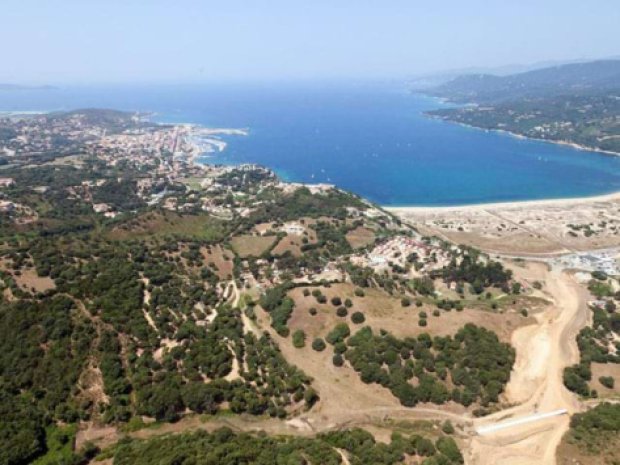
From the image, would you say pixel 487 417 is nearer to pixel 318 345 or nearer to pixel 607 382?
pixel 607 382

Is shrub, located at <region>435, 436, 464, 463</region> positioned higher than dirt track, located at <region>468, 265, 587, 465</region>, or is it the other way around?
shrub, located at <region>435, 436, 464, 463</region>

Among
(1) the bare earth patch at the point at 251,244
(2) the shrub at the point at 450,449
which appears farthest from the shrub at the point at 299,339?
(1) the bare earth patch at the point at 251,244

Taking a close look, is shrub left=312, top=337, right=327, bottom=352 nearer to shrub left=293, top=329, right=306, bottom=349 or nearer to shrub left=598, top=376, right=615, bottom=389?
shrub left=293, top=329, right=306, bottom=349

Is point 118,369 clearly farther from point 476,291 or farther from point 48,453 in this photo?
point 476,291

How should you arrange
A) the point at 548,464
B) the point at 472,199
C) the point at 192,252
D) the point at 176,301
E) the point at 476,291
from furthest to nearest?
the point at 472,199
the point at 192,252
the point at 476,291
the point at 176,301
the point at 548,464

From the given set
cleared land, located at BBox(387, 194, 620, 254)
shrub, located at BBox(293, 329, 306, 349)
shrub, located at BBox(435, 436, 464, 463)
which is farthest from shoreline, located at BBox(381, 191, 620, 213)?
shrub, located at BBox(435, 436, 464, 463)

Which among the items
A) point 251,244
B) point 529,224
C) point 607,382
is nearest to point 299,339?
point 607,382

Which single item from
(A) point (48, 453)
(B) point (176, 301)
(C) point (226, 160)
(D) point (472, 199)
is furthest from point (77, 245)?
(C) point (226, 160)

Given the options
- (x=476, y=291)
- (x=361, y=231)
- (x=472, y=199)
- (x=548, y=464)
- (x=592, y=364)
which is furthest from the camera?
(x=472, y=199)
